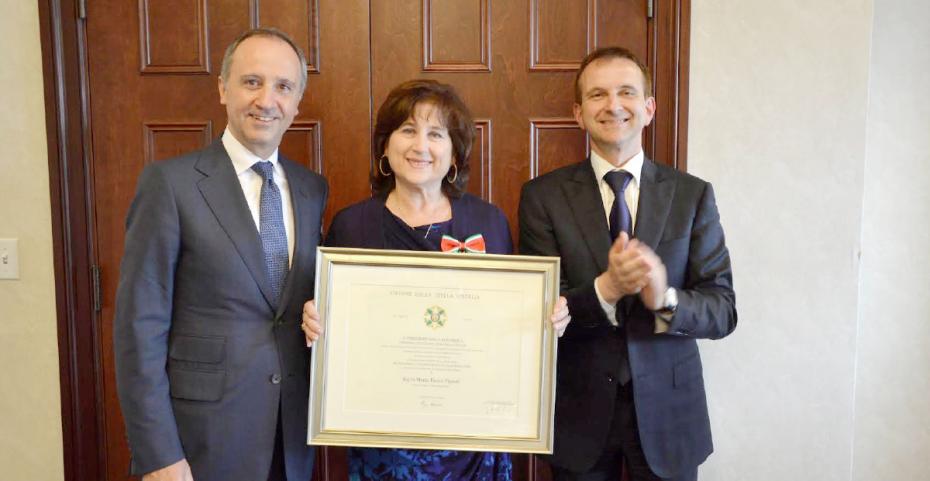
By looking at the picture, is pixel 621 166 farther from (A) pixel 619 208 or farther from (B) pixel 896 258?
(B) pixel 896 258

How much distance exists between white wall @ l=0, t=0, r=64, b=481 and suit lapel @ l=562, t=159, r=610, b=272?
1686 millimetres

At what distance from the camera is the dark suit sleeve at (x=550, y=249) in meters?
1.62

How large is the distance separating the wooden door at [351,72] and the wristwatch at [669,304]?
26.6 inches

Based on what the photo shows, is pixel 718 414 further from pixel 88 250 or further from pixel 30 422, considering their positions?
pixel 30 422

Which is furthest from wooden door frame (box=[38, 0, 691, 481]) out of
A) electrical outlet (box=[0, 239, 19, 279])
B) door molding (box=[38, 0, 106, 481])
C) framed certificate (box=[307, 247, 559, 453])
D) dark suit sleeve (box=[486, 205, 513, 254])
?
framed certificate (box=[307, 247, 559, 453])

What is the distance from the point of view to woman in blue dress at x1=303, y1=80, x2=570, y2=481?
168cm

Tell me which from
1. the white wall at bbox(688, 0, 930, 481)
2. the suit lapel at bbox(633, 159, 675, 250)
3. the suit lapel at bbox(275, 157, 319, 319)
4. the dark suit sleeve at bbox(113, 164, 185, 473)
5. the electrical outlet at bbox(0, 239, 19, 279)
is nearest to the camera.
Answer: the dark suit sleeve at bbox(113, 164, 185, 473)

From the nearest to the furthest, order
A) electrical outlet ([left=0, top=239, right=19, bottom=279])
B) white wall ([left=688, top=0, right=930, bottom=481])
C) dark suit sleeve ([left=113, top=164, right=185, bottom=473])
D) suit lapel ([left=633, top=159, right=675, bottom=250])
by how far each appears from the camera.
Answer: dark suit sleeve ([left=113, top=164, right=185, bottom=473]) < suit lapel ([left=633, top=159, right=675, bottom=250]) < white wall ([left=688, top=0, right=930, bottom=481]) < electrical outlet ([left=0, top=239, right=19, bottom=279])

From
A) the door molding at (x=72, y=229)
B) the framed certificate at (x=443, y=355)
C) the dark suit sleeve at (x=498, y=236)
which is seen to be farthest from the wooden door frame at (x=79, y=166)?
the framed certificate at (x=443, y=355)

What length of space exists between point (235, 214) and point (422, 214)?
1.52 feet

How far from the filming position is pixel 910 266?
2.32 metres

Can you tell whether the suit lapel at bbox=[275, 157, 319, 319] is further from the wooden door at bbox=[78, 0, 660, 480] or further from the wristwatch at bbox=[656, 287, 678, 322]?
the wristwatch at bbox=[656, 287, 678, 322]

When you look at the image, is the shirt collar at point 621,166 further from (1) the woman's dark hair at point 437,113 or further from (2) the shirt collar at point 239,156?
(2) the shirt collar at point 239,156

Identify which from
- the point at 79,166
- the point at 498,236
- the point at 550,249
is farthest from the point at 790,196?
the point at 79,166
